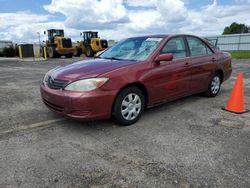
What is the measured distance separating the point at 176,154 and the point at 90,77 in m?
1.66

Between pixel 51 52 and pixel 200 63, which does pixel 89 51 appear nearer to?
pixel 51 52

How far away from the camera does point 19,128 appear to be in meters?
4.09

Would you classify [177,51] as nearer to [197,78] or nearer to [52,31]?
[197,78]

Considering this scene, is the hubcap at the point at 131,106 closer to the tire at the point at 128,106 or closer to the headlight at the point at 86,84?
the tire at the point at 128,106

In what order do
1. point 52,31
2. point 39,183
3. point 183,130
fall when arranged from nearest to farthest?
point 39,183, point 183,130, point 52,31

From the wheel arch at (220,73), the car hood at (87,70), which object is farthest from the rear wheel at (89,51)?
the car hood at (87,70)

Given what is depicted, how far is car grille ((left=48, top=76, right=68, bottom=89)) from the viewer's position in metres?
3.83

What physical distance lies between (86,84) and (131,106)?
900 millimetres

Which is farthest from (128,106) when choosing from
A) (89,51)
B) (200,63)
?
(89,51)

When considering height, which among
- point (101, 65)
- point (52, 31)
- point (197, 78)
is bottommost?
point (197, 78)

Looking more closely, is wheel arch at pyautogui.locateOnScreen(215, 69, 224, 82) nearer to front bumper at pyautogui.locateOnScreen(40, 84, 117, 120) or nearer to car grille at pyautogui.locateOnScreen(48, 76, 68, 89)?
front bumper at pyautogui.locateOnScreen(40, 84, 117, 120)

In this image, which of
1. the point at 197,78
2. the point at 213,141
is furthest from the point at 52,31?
the point at 213,141

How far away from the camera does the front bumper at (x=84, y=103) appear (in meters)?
3.62

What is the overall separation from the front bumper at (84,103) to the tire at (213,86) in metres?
3.06
